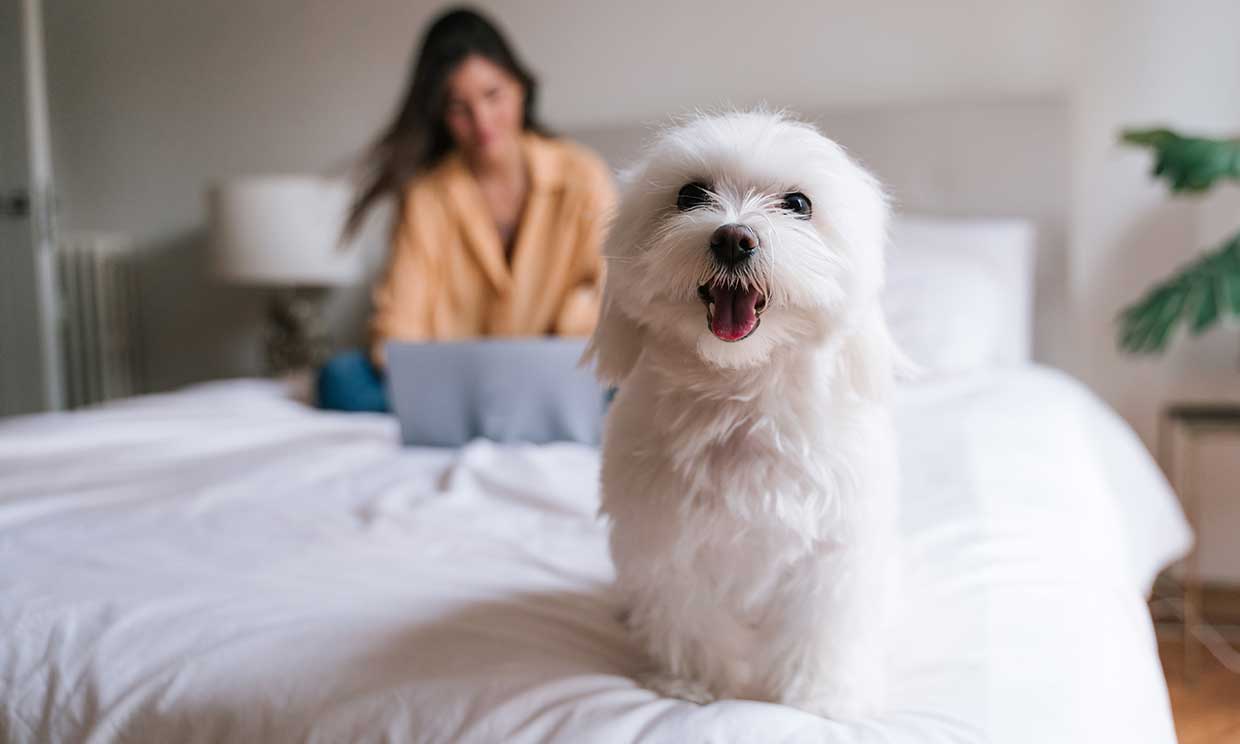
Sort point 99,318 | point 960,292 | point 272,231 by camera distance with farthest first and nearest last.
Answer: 1. point 99,318
2. point 272,231
3. point 960,292

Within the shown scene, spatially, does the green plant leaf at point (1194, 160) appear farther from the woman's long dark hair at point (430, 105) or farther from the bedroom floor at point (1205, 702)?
the woman's long dark hair at point (430, 105)

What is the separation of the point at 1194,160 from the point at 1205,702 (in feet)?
3.75

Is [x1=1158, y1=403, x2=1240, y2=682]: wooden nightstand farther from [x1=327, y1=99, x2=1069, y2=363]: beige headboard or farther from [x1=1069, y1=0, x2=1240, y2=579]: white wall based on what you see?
[x1=327, y1=99, x2=1069, y2=363]: beige headboard

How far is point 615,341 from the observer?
2.67 feet

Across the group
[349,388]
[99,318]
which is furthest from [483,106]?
[99,318]

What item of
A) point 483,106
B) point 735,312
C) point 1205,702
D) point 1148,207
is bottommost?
point 1205,702

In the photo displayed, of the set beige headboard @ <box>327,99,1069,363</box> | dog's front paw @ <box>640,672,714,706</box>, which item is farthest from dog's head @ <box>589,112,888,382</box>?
beige headboard @ <box>327,99,1069,363</box>

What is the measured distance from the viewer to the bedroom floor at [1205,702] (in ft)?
5.41

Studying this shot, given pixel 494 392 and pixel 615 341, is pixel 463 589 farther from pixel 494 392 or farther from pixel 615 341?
pixel 494 392

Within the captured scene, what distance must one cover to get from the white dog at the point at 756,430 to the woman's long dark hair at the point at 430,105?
5.20ft

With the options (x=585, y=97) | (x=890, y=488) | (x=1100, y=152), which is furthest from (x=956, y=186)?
(x=890, y=488)

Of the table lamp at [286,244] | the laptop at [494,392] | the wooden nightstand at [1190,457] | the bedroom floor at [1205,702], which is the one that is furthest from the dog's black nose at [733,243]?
the table lamp at [286,244]

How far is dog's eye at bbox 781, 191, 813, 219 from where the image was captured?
0.71 metres

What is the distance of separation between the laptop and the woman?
21.1 inches
